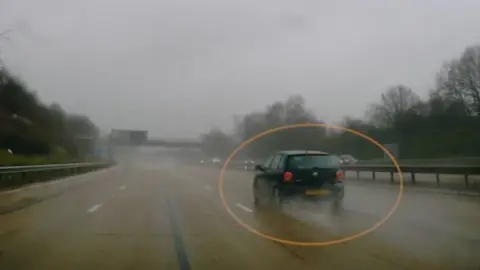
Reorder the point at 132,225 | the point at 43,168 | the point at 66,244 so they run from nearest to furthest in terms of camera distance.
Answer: the point at 66,244, the point at 132,225, the point at 43,168

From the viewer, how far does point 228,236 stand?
39.0 ft

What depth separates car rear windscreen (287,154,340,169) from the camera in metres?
15.5

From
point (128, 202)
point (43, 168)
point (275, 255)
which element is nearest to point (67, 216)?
point (128, 202)

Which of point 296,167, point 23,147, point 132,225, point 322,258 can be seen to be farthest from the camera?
point 23,147

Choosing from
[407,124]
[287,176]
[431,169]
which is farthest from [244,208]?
[407,124]

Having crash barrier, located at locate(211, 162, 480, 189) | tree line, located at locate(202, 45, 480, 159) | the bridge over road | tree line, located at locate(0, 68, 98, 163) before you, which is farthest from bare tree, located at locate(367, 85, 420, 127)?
the bridge over road

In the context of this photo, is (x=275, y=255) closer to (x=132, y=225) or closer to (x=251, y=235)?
(x=251, y=235)

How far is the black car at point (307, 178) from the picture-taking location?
15.3 m

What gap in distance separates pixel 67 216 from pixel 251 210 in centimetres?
490

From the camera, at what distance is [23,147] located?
55.3 m

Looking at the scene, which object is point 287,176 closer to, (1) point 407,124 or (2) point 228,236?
(2) point 228,236

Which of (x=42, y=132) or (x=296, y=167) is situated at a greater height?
(x=42, y=132)

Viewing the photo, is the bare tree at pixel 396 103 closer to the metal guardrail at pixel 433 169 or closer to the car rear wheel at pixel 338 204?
the metal guardrail at pixel 433 169

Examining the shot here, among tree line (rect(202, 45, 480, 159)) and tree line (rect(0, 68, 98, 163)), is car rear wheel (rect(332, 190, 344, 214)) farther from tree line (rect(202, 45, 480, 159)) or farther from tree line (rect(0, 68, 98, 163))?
tree line (rect(0, 68, 98, 163))
